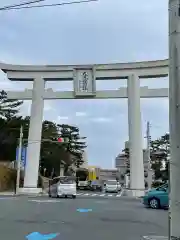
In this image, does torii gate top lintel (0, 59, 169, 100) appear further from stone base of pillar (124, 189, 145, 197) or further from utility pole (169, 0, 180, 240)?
utility pole (169, 0, 180, 240)

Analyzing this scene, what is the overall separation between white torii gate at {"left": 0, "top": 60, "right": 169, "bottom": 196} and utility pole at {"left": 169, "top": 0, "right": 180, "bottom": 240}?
109 feet

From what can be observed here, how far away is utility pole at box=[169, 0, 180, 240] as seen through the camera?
5.17m

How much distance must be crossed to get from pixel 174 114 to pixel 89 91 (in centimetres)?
3384

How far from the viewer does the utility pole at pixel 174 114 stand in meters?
5.17

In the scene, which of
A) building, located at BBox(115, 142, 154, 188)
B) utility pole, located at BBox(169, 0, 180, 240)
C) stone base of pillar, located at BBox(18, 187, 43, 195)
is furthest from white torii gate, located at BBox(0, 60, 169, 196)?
utility pole, located at BBox(169, 0, 180, 240)

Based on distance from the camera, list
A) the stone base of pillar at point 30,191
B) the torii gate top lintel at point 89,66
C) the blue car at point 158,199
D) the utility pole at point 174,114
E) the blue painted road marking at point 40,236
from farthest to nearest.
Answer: the stone base of pillar at point 30,191 → the torii gate top lintel at point 89,66 → the blue car at point 158,199 → the blue painted road marking at point 40,236 → the utility pole at point 174,114

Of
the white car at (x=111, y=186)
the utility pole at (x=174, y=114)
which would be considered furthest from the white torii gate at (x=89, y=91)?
the utility pole at (x=174, y=114)

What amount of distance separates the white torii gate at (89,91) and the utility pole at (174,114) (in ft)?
109

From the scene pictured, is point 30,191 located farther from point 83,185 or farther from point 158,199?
point 83,185

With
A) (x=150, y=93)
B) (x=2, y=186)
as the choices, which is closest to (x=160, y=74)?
(x=150, y=93)

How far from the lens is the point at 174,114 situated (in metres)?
5.40

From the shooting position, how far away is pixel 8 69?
133 feet

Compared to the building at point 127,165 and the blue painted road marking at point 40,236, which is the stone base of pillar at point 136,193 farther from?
the blue painted road marking at point 40,236

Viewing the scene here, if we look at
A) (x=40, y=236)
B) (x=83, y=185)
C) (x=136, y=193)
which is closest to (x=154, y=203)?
(x=40, y=236)
